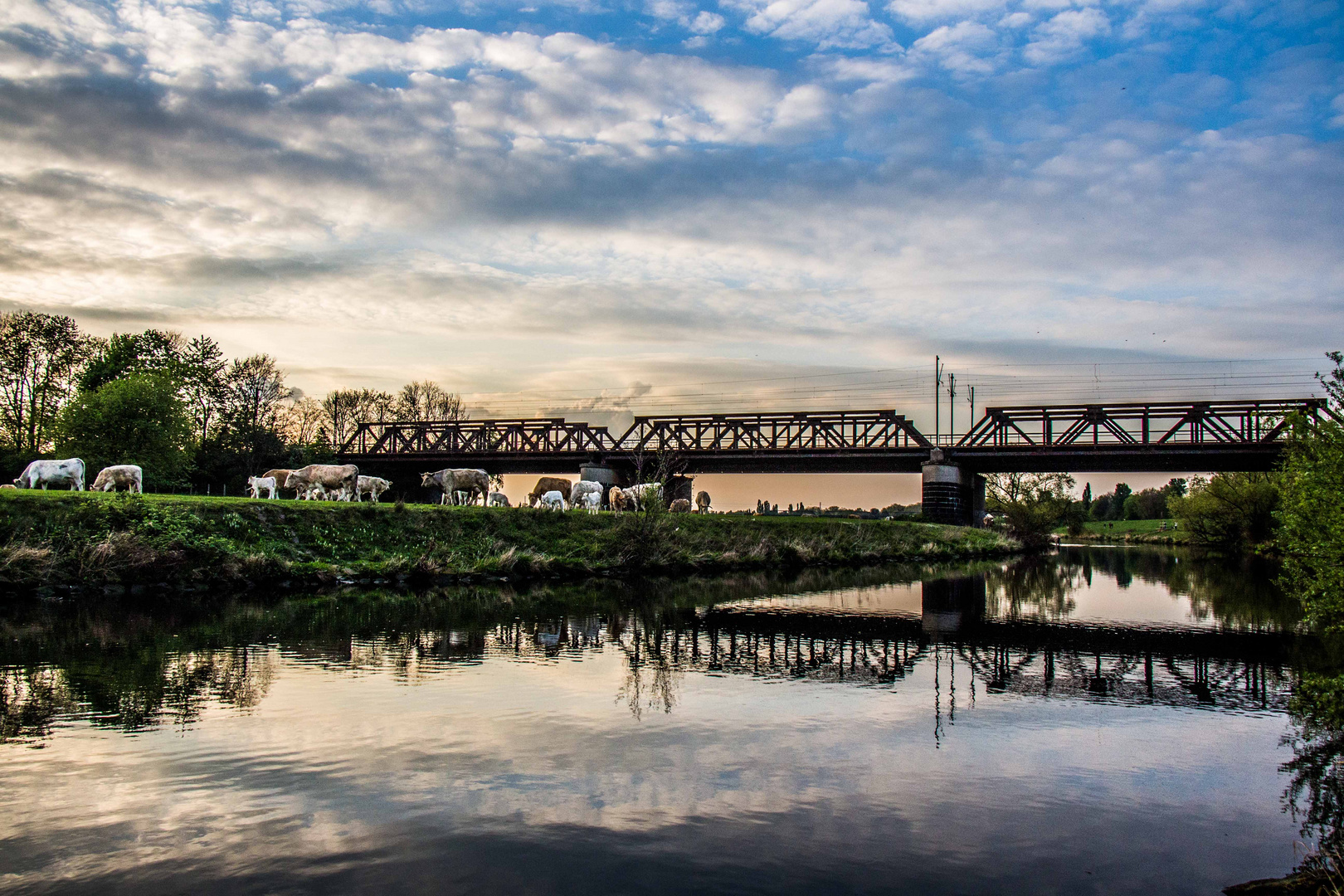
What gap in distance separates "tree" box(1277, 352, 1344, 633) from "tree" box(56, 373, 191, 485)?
194 ft

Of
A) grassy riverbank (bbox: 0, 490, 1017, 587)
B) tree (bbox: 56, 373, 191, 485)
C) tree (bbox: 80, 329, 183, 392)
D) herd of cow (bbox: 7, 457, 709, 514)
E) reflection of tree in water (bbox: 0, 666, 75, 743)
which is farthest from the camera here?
tree (bbox: 80, 329, 183, 392)

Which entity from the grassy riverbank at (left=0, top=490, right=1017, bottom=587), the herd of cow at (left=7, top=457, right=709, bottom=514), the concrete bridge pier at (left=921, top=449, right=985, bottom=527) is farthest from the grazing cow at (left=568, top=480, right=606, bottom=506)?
the concrete bridge pier at (left=921, top=449, right=985, bottom=527)

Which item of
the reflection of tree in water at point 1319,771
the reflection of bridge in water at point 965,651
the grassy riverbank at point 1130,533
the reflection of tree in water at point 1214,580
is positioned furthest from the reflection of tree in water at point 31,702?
the grassy riverbank at point 1130,533

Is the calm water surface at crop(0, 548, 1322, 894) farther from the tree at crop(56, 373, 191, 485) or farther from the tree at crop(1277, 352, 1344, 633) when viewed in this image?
the tree at crop(56, 373, 191, 485)

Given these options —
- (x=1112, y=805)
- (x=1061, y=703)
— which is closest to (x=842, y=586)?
(x=1061, y=703)

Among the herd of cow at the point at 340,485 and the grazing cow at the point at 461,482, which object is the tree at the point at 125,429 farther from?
the grazing cow at the point at 461,482

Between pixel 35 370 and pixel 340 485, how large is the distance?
146 feet

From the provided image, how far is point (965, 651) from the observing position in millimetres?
18750

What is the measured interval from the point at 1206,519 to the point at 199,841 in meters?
90.3

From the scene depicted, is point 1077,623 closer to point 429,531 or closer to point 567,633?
point 567,633

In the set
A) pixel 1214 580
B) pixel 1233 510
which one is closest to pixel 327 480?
pixel 1214 580

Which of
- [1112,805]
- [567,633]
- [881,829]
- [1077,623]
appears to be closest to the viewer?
[881,829]

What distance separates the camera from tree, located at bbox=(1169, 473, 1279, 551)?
232 ft

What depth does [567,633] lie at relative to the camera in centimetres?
1981
